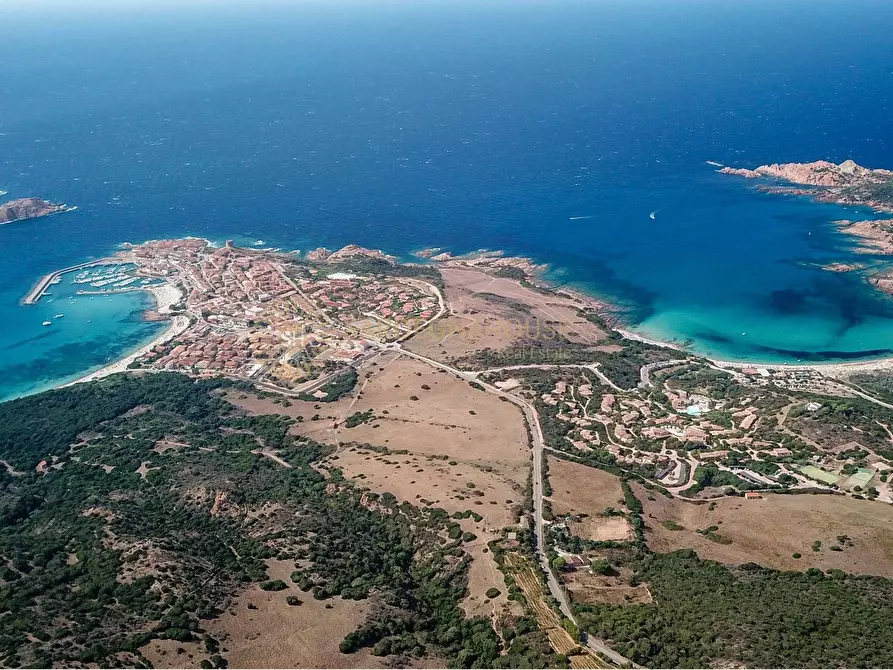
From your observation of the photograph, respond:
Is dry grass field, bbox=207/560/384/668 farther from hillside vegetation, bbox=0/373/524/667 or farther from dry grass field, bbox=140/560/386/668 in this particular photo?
hillside vegetation, bbox=0/373/524/667

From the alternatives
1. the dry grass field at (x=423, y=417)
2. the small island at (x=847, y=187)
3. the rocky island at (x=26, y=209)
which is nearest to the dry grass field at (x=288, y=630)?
the dry grass field at (x=423, y=417)

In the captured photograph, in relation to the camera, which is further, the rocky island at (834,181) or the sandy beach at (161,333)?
the rocky island at (834,181)

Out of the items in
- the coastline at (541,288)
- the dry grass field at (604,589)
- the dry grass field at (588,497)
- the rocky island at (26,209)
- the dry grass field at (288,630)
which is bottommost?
the coastline at (541,288)

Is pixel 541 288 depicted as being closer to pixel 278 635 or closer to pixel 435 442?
pixel 435 442

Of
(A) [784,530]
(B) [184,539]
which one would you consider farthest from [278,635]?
(A) [784,530]

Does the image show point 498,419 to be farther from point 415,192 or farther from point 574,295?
point 415,192

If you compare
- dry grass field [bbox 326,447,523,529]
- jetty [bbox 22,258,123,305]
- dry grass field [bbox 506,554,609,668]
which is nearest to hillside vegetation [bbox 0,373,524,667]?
dry grass field [bbox 326,447,523,529]

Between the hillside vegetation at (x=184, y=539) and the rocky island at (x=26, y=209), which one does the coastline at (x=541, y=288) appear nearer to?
the hillside vegetation at (x=184, y=539)
